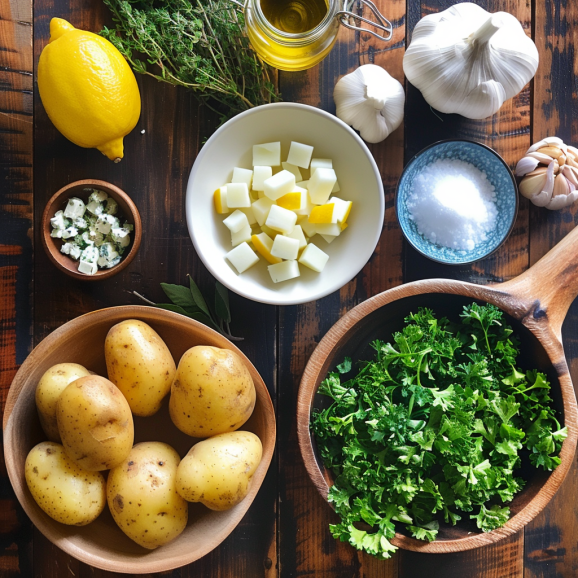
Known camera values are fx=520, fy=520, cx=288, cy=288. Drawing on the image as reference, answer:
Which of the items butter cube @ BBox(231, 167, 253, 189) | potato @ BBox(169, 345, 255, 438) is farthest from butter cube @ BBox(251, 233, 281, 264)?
potato @ BBox(169, 345, 255, 438)

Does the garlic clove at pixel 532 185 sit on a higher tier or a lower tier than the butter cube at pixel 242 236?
higher

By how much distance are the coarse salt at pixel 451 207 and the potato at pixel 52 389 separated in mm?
780

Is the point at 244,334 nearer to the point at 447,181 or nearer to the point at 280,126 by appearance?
the point at 280,126

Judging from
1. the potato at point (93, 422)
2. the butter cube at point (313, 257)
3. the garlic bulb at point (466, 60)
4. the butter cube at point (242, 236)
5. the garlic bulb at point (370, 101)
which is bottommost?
the potato at point (93, 422)

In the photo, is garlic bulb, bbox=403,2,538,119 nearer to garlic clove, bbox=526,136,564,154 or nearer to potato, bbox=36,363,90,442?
garlic clove, bbox=526,136,564,154

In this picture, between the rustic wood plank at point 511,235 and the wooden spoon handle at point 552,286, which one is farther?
the rustic wood plank at point 511,235

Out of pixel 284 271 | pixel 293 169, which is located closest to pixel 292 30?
pixel 293 169

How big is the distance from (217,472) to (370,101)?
801 millimetres

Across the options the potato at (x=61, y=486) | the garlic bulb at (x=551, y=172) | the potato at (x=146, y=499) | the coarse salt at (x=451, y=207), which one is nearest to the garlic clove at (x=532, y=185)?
the garlic bulb at (x=551, y=172)

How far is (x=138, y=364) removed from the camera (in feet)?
3.22

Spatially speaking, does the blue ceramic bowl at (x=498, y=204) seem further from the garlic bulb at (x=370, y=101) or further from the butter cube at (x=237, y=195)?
the butter cube at (x=237, y=195)

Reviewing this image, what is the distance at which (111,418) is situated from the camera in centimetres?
91

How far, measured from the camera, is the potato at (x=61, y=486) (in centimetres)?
96

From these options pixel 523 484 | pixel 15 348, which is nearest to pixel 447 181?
pixel 523 484
